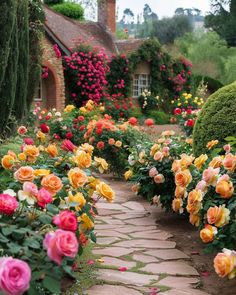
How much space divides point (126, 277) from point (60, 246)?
1.94 metres

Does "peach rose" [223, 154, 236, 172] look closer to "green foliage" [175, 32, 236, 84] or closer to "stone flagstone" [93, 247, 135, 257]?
"stone flagstone" [93, 247, 135, 257]

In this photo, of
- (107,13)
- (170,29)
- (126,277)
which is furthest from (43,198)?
(170,29)

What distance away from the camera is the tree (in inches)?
1618

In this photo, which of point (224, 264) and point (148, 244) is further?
point (148, 244)

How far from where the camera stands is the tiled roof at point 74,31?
21125 millimetres

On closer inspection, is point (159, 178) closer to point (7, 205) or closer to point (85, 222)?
point (85, 222)

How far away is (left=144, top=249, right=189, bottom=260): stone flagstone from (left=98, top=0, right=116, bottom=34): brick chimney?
2114 cm

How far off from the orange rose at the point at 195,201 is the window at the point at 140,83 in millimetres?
19395

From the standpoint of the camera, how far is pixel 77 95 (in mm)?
20141

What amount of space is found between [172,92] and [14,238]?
21.8 meters

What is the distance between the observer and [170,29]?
51.6 metres

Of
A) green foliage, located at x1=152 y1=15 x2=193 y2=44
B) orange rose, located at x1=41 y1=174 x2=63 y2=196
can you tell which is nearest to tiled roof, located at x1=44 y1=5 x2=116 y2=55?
orange rose, located at x1=41 y1=174 x2=63 y2=196

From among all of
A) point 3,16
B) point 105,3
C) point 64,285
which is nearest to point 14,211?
point 64,285

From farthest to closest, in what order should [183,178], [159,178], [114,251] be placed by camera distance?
[159,178], [114,251], [183,178]
